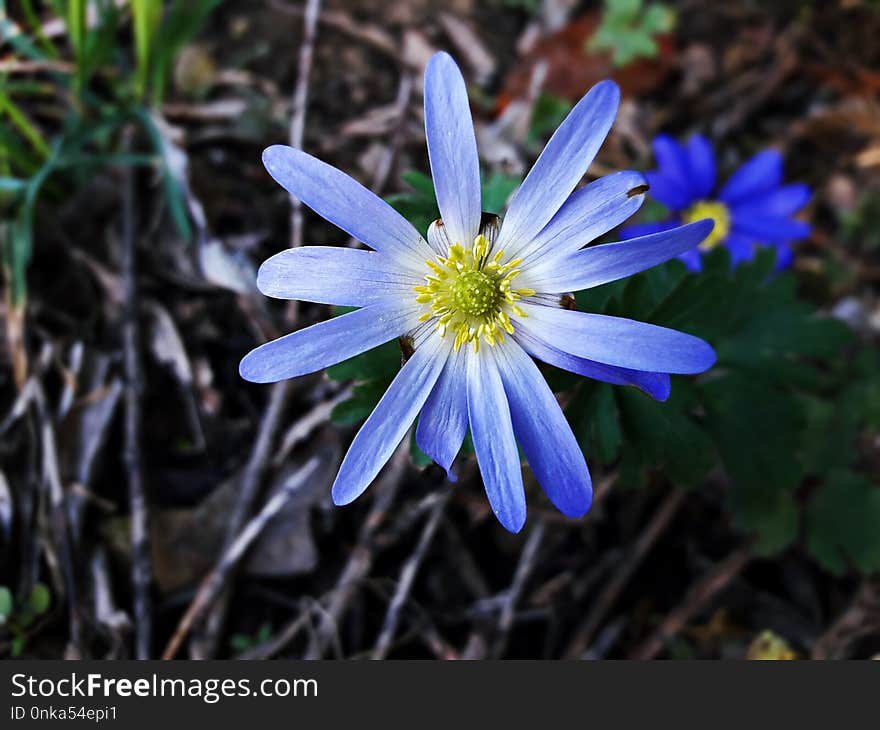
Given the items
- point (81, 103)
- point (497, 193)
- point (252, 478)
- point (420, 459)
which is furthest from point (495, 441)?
point (81, 103)

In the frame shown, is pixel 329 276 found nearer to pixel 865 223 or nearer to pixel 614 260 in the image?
pixel 614 260

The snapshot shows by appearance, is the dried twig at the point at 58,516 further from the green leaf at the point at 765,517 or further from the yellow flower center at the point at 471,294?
the green leaf at the point at 765,517

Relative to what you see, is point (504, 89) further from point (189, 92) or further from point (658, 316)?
point (658, 316)

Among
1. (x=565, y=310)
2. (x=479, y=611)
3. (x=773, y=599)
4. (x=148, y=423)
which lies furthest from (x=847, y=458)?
(x=148, y=423)

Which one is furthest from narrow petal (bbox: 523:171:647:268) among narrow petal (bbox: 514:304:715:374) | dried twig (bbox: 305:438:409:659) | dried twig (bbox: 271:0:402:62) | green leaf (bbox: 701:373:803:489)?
dried twig (bbox: 271:0:402:62)

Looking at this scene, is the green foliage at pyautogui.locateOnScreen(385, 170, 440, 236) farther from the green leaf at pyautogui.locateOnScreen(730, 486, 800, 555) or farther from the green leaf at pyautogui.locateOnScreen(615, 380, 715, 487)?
the green leaf at pyautogui.locateOnScreen(730, 486, 800, 555)

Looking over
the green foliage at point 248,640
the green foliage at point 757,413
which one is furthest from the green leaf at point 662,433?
the green foliage at point 248,640
